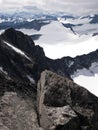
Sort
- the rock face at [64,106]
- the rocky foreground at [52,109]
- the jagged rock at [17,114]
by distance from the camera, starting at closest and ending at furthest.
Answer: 1. the rock face at [64,106]
2. the rocky foreground at [52,109]
3. the jagged rock at [17,114]

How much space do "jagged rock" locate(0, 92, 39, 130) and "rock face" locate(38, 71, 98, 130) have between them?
721 mm

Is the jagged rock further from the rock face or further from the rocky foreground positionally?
the rock face

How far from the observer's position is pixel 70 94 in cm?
2836

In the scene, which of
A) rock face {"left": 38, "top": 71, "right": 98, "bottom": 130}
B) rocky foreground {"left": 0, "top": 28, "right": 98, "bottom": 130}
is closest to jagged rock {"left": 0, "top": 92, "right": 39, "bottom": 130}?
rocky foreground {"left": 0, "top": 28, "right": 98, "bottom": 130}

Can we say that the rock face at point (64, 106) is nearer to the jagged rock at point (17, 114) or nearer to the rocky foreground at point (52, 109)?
the rocky foreground at point (52, 109)

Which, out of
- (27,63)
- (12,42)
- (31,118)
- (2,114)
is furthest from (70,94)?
(12,42)

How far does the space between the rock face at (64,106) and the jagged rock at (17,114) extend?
721 mm

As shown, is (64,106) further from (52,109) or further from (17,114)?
(17,114)

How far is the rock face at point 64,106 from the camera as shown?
25.8 metres

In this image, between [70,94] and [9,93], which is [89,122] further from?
[9,93]

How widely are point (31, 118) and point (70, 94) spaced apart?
11.0 feet

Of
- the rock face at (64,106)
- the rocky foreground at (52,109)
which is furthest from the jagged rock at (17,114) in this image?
the rock face at (64,106)

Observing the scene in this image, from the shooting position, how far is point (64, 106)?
27344 mm

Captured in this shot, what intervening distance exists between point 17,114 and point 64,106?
346 cm
